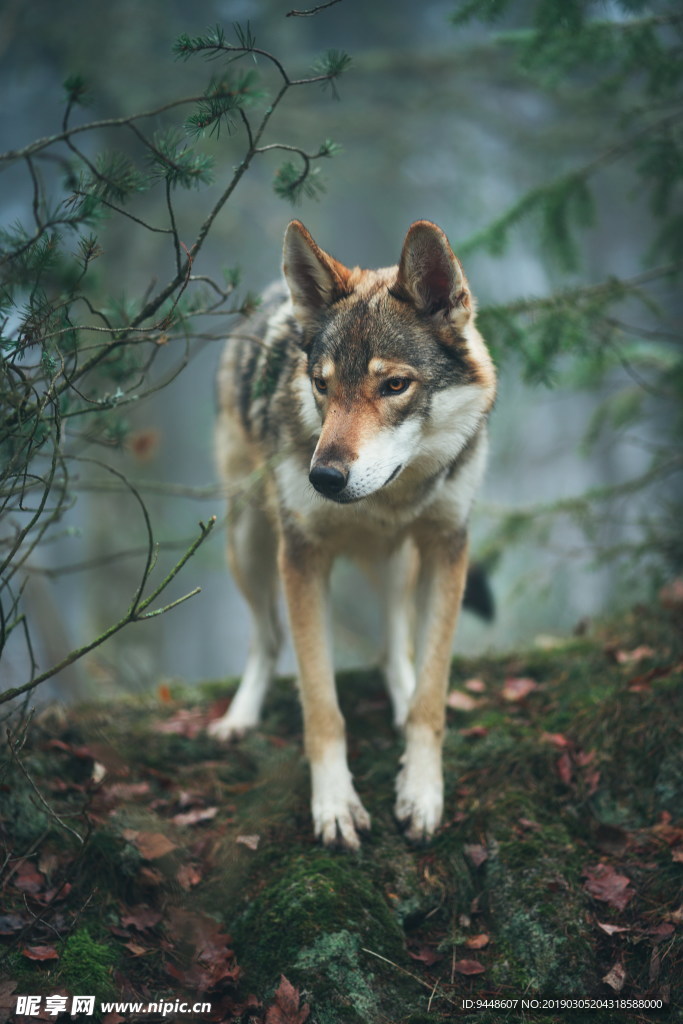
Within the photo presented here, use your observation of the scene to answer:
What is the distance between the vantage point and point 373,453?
2955 mm

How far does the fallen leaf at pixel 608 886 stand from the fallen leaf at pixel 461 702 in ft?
4.37

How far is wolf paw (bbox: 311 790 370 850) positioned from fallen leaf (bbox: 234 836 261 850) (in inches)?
10.0

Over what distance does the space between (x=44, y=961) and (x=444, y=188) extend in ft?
35.0

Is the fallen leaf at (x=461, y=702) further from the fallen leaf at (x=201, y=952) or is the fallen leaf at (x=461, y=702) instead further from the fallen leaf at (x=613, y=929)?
the fallen leaf at (x=201, y=952)

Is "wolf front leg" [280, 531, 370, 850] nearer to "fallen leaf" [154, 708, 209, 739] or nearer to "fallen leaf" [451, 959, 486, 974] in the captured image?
"fallen leaf" [451, 959, 486, 974]

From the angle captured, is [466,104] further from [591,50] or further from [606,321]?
[606,321]

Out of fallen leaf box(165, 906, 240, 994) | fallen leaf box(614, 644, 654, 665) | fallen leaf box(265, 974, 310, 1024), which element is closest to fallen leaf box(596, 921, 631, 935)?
fallen leaf box(265, 974, 310, 1024)

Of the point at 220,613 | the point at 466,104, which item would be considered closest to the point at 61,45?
the point at 466,104

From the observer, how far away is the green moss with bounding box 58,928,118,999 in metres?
2.41

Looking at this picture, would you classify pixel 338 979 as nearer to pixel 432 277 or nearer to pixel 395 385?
pixel 395 385

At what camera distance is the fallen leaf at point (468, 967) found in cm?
269

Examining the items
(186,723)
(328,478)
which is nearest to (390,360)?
(328,478)

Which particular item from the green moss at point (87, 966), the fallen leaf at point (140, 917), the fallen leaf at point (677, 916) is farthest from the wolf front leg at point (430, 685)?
the green moss at point (87, 966)

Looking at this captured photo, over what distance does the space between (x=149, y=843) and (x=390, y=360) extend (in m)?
2.24
